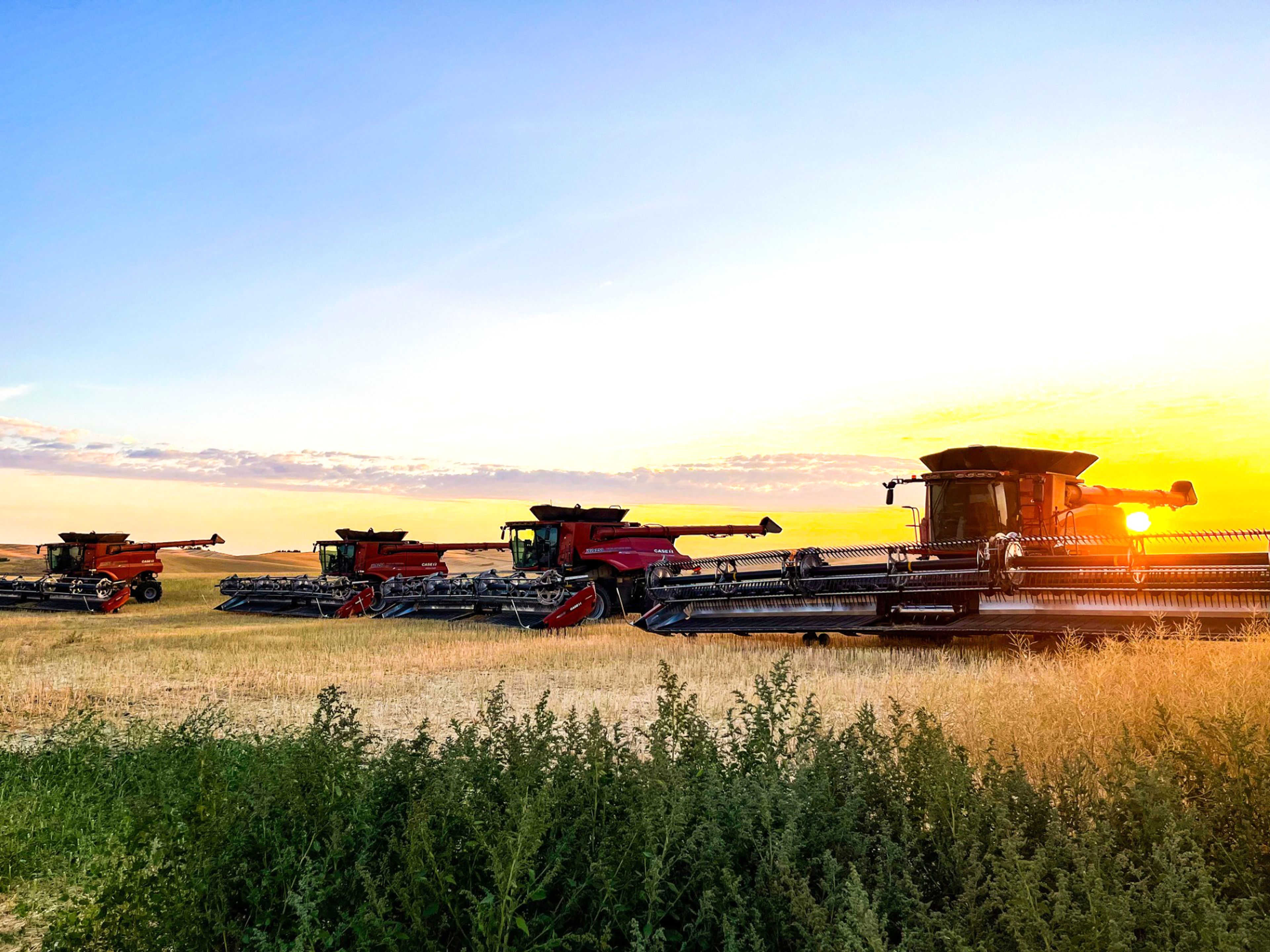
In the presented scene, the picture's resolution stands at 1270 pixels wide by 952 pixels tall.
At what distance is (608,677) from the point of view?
1215 cm

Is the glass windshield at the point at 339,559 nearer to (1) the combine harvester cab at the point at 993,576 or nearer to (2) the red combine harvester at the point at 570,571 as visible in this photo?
(2) the red combine harvester at the point at 570,571

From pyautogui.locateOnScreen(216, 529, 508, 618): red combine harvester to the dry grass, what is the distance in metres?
7.43

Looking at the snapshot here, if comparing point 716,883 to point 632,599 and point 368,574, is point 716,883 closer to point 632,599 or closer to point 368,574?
point 632,599

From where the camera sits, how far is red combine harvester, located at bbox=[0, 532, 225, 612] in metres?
30.0

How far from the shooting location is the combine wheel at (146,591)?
33.2m

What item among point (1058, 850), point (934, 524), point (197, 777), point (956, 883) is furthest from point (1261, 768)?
point (934, 524)

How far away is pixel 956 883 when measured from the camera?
3.87 metres

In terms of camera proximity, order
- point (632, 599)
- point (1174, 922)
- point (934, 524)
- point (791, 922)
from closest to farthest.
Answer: point (1174, 922) < point (791, 922) < point (934, 524) < point (632, 599)

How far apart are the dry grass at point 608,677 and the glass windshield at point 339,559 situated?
8692 millimetres

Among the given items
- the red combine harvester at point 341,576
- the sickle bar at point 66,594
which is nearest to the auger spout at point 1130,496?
the red combine harvester at point 341,576

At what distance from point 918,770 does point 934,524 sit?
38.0ft

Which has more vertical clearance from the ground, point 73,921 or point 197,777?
point 197,777

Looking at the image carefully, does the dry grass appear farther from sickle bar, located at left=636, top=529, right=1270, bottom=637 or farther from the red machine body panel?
the red machine body panel

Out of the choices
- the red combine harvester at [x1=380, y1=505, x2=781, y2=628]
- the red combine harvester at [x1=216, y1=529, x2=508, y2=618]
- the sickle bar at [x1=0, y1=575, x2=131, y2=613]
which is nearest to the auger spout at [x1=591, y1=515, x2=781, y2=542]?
the red combine harvester at [x1=380, y1=505, x2=781, y2=628]
